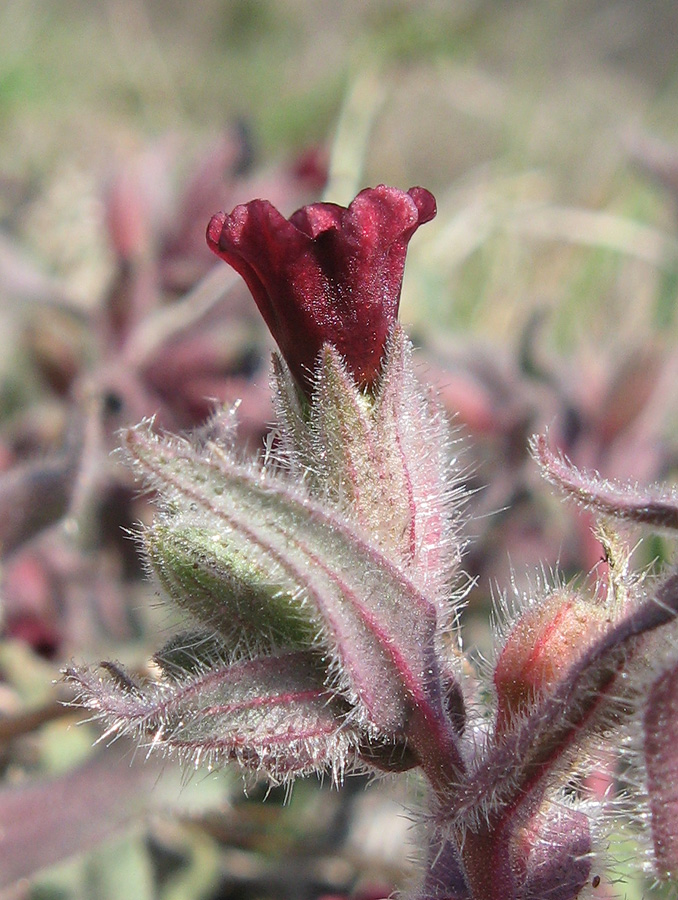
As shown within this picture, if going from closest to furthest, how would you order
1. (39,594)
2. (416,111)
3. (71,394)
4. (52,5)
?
(39,594), (71,394), (416,111), (52,5)

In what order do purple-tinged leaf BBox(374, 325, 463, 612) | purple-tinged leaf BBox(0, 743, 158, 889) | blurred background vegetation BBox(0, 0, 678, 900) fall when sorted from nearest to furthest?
purple-tinged leaf BBox(374, 325, 463, 612) → purple-tinged leaf BBox(0, 743, 158, 889) → blurred background vegetation BBox(0, 0, 678, 900)

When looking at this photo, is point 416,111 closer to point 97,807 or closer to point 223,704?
point 97,807

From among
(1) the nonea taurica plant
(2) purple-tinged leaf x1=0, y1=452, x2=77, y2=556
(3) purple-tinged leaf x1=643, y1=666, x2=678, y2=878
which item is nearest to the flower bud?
(1) the nonea taurica plant

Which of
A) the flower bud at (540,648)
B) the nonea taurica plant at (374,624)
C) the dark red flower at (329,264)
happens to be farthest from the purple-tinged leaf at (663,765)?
the dark red flower at (329,264)

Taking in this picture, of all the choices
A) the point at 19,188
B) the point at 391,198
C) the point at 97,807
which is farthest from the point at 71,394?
the point at 391,198

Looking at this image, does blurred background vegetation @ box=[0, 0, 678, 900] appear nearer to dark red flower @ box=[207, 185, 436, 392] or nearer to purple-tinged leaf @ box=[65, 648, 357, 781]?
purple-tinged leaf @ box=[65, 648, 357, 781]

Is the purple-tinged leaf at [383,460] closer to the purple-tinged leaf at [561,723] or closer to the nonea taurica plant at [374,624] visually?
the nonea taurica plant at [374,624]
